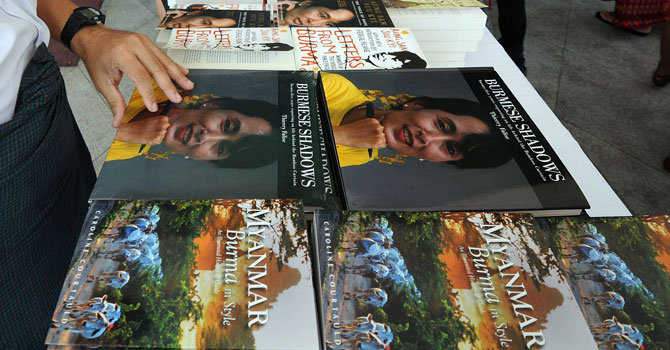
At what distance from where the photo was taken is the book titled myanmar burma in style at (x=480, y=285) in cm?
46

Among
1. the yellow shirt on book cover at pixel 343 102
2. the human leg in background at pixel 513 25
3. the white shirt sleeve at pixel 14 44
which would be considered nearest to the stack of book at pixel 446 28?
the yellow shirt on book cover at pixel 343 102

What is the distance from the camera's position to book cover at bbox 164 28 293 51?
3.02ft

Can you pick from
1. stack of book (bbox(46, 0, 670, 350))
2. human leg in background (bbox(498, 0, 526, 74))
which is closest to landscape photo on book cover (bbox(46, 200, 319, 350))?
stack of book (bbox(46, 0, 670, 350))

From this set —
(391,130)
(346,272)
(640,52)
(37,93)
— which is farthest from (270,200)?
(640,52)

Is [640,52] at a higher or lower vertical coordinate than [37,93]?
lower

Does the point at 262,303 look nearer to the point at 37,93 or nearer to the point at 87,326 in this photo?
the point at 87,326

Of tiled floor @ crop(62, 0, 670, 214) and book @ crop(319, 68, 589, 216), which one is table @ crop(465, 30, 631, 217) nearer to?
book @ crop(319, 68, 589, 216)

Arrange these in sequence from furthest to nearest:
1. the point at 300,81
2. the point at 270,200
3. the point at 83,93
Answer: the point at 83,93
the point at 300,81
the point at 270,200

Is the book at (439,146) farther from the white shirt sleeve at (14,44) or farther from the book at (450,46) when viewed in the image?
the white shirt sleeve at (14,44)

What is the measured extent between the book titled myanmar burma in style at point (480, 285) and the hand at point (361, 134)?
0.15 m

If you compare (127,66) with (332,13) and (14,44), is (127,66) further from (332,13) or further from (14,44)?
(332,13)

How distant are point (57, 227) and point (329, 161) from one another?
505 millimetres

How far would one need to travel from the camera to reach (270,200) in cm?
56

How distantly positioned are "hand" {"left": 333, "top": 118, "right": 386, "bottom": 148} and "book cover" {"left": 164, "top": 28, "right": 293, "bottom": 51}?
0.97 ft
